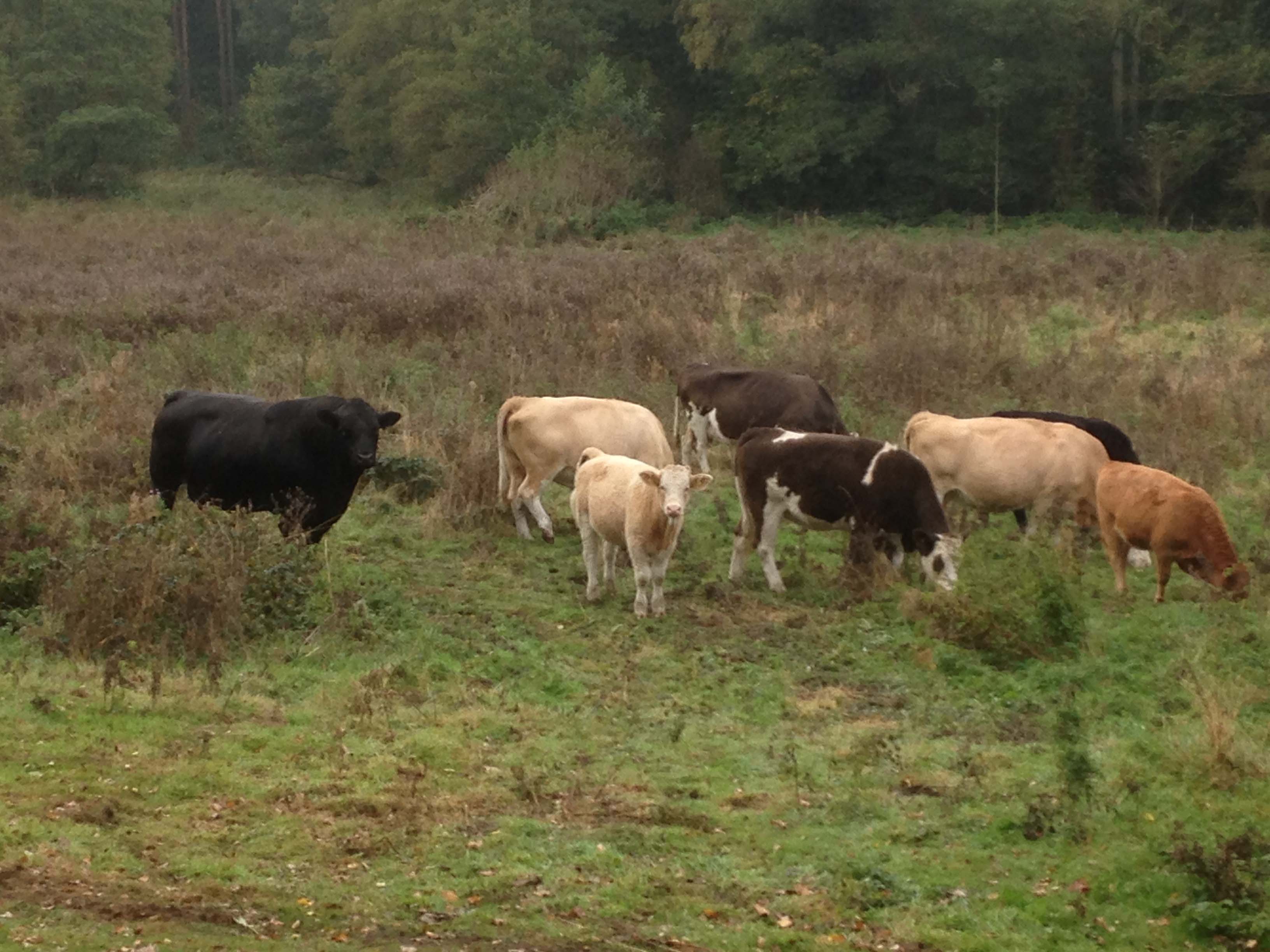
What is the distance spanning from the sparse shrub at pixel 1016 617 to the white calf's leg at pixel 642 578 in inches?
86.9

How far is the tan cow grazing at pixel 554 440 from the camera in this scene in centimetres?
1465

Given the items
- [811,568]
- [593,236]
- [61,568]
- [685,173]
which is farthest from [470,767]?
[685,173]

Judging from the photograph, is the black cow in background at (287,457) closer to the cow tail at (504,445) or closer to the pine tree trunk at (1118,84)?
the cow tail at (504,445)

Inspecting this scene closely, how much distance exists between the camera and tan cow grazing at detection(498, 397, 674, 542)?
14.6 meters

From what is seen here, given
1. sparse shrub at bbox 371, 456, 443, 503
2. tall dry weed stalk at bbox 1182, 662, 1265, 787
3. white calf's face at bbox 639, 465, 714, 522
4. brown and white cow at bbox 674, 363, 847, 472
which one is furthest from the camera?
brown and white cow at bbox 674, 363, 847, 472

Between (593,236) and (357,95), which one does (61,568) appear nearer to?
(593,236)

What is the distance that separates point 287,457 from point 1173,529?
23.6ft

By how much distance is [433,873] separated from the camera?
6.99 metres

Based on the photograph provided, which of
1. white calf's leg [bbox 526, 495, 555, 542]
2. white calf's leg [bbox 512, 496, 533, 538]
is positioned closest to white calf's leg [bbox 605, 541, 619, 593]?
white calf's leg [bbox 526, 495, 555, 542]

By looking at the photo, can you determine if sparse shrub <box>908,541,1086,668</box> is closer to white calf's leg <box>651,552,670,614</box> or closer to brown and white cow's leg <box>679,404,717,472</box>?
white calf's leg <box>651,552,670,614</box>

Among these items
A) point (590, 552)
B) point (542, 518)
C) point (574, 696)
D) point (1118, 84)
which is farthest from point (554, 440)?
point (1118, 84)

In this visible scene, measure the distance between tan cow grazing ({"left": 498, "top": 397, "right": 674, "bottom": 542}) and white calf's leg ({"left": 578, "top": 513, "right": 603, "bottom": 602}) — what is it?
1.57 m

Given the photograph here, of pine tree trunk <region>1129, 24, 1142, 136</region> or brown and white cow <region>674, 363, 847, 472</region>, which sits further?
pine tree trunk <region>1129, 24, 1142, 136</region>

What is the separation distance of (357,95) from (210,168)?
8703mm
